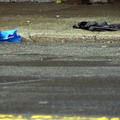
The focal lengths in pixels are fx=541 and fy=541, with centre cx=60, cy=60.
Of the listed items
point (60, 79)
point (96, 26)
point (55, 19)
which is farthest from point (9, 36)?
point (60, 79)

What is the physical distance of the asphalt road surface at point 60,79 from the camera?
6.55 metres

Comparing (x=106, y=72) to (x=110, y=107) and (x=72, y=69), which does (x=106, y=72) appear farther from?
(x=110, y=107)

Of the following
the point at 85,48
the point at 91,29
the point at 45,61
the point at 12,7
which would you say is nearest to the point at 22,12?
the point at 12,7

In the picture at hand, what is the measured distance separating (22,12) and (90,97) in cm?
1152

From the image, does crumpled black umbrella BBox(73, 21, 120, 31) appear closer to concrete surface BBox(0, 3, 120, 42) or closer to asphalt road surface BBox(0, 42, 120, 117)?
concrete surface BBox(0, 3, 120, 42)

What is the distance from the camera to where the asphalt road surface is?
6555 millimetres

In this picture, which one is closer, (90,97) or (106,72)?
(90,97)

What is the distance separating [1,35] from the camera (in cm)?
1352

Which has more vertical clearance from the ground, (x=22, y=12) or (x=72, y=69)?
(x=72, y=69)

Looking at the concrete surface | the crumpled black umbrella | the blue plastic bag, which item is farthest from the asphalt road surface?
the crumpled black umbrella

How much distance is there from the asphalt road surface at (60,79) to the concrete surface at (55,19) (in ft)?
2.85

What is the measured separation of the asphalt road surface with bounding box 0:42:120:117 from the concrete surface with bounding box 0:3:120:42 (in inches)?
34.2

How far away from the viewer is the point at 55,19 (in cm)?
1673

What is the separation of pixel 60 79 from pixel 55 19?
8.42m
